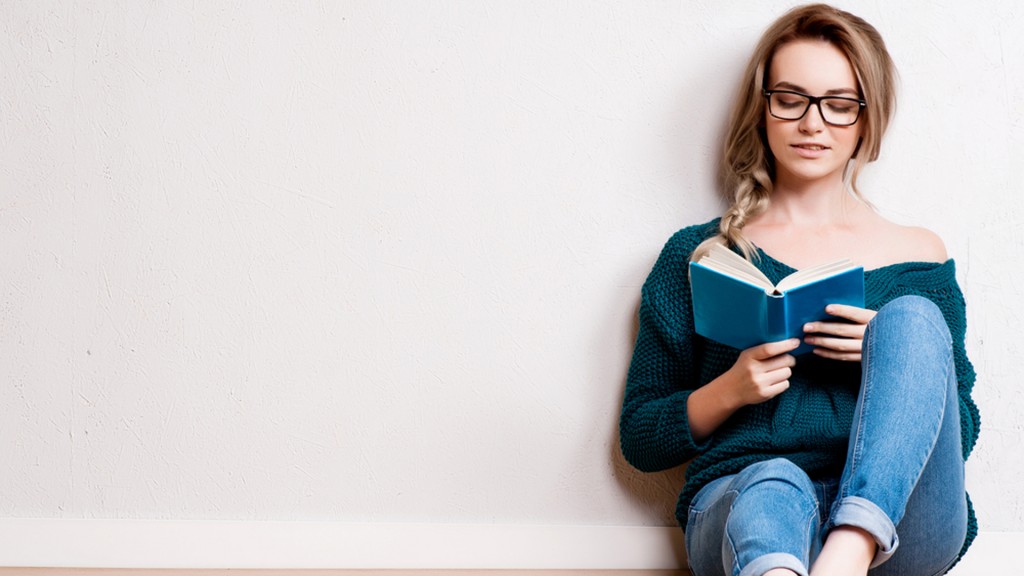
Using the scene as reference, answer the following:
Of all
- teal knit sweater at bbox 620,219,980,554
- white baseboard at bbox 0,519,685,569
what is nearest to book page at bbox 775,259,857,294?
teal knit sweater at bbox 620,219,980,554

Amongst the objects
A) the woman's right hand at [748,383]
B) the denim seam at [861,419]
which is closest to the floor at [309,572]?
the woman's right hand at [748,383]

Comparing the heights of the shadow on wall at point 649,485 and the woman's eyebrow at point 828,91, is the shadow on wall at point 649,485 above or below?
below

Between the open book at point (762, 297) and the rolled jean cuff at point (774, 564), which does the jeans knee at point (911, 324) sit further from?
the rolled jean cuff at point (774, 564)

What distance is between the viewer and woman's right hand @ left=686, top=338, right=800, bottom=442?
1.21 metres

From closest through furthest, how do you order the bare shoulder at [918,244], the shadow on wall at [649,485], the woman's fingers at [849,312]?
the woman's fingers at [849,312] < the bare shoulder at [918,244] < the shadow on wall at [649,485]

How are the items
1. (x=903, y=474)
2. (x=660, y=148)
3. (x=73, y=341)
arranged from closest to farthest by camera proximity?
(x=903, y=474) < (x=73, y=341) < (x=660, y=148)

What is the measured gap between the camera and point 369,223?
145cm

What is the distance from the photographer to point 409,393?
1.47 m

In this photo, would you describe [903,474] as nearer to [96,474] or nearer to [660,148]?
[660,148]

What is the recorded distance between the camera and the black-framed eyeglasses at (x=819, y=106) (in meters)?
1.36

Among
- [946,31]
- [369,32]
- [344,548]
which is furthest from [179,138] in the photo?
[946,31]

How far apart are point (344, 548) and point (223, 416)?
26 centimetres

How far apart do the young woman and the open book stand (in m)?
0.02

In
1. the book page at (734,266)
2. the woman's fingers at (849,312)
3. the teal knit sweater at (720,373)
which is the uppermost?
the book page at (734,266)
